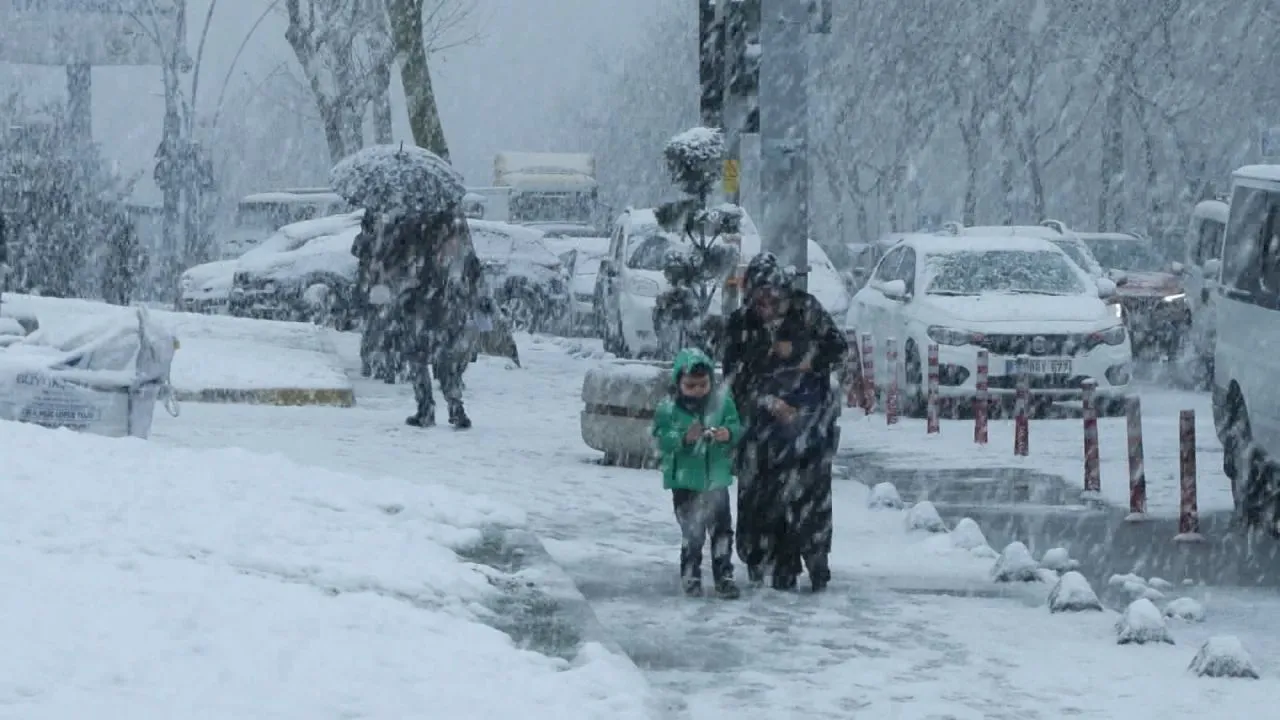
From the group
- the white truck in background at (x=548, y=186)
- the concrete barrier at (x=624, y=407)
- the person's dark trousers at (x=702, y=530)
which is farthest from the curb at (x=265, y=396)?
the white truck in background at (x=548, y=186)

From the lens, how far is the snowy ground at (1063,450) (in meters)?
14.0

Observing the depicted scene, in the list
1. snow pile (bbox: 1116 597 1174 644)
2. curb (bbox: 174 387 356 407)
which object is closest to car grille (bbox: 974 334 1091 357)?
curb (bbox: 174 387 356 407)

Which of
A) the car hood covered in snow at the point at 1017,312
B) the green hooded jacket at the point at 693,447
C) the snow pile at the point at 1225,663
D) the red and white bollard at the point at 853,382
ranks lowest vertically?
the snow pile at the point at 1225,663

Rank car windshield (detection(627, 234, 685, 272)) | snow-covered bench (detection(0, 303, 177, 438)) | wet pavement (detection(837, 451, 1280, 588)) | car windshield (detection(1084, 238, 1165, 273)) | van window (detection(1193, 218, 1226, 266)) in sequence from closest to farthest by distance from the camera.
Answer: wet pavement (detection(837, 451, 1280, 588)), snow-covered bench (detection(0, 303, 177, 438)), van window (detection(1193, 218, 1226, 266)), car windshield (detection(627, 234, 685, 272)), car windshield (detection(1084, 238, 1165, 273))

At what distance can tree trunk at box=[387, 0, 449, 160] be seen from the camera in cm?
3073

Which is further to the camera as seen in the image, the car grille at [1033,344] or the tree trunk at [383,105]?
the tree trunk at [383,105]

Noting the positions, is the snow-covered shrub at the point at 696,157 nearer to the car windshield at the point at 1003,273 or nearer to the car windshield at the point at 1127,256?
the car windshield at the point at 1003,273

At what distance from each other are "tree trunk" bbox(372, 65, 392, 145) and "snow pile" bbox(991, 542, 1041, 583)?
2917 centimetres

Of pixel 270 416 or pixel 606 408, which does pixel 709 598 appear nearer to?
pixel 606 408

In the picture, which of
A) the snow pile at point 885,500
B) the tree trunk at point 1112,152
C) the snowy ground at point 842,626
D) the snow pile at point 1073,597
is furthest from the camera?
the tree trunk at point 1112,152

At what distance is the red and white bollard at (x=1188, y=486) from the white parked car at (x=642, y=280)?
9.63 m

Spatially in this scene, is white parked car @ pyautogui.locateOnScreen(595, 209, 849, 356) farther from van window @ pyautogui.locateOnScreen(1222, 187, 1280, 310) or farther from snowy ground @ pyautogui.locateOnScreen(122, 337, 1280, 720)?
van window @ pyautogui.locateOnScreen(1222, 187, 1280, 310)

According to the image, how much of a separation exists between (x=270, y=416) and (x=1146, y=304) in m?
14.0

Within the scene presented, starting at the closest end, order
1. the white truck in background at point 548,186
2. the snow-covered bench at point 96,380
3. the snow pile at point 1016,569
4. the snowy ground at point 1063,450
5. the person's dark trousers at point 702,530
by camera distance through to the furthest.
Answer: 1. the person's dark trousers at point 702,530
2. the snow pile at point 1016,569
3. the snow-covered bench at point 96,380
4. the snowy ground at point 1063,450
5. the white truck in background at point 548,186
